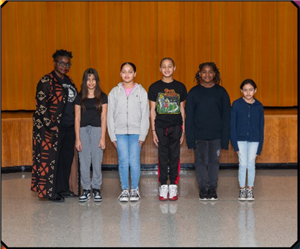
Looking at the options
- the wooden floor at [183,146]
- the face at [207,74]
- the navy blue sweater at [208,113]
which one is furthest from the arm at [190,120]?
the wooden floor at [183,146]

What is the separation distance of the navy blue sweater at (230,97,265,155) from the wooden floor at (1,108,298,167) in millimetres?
2147

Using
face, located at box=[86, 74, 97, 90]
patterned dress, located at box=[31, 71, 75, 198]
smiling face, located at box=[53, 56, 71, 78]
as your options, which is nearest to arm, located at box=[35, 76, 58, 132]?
patterned dress, located at box=[31, 71, 75, 198]

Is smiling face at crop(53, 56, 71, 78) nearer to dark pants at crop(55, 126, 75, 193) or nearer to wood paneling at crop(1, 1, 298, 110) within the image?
dark pants at crop(55, 126, 75, 193)

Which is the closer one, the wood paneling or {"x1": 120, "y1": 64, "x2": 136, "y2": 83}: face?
{"x1": 120, "y1": 64, "x2": 136, "y2": 83}: face

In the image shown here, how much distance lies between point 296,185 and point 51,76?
2.95 meters

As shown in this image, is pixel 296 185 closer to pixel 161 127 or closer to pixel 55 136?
pixel 161 127

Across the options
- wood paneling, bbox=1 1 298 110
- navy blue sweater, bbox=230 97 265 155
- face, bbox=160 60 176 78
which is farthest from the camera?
wood paneling, bbox=1 1 298 110

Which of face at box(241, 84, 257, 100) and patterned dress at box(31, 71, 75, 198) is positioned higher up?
face at box(241, 84, 257, 100)

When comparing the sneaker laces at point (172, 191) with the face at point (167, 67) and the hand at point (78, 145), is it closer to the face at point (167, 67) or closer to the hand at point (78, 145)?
the hand at point (78, 145)

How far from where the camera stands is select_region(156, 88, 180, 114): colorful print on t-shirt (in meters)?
4.32

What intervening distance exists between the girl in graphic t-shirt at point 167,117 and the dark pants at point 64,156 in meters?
0.80

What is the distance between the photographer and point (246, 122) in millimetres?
4363

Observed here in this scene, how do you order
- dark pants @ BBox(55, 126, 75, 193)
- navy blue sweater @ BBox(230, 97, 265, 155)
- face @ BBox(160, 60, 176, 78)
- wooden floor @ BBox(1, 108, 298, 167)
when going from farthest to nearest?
wooden floor @ BBox(1, 108, 298, 167) < dark pants @ BBox(55, 126, 75, 193) < navy blue sweater @ BBox(230, 97, 265, 155) < face @ BBox(160, 60, 176, 78)

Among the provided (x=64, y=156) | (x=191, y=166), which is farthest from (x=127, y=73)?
(x=191, y=166)
